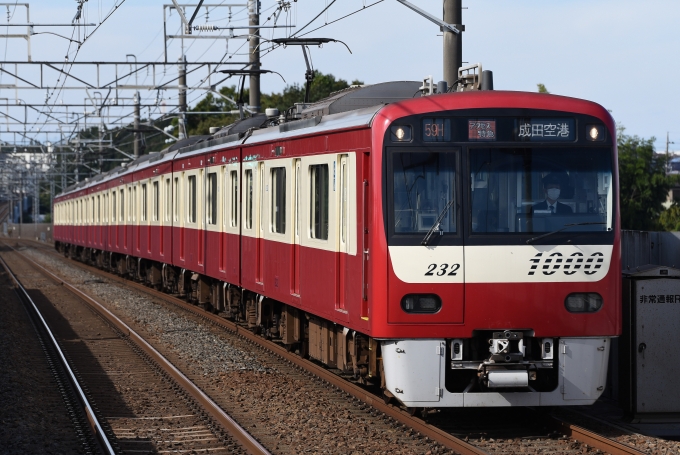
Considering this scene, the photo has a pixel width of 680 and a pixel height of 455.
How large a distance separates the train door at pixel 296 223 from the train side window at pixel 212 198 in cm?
528

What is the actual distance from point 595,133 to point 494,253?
127 cm

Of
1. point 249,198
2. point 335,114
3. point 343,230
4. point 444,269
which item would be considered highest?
point 335,114

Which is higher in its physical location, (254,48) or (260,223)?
(254,48)

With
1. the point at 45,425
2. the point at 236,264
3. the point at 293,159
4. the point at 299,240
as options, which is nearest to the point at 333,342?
the point at 299,240

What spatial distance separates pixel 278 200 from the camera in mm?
12281

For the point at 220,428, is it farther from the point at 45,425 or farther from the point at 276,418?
the point at 45,425

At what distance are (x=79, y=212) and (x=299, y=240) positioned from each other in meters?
31.3

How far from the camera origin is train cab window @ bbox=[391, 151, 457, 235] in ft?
27.3

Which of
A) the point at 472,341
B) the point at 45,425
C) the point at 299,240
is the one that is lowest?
the point at 45,425

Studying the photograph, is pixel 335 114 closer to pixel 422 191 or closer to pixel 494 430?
pixel 422 191

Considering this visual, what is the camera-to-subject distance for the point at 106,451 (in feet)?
26.8

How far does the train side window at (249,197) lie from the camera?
13805mm

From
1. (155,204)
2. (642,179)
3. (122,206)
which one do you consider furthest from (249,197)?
(642,179)

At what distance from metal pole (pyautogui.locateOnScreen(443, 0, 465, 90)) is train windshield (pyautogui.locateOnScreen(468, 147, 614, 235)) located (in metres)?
4.13
